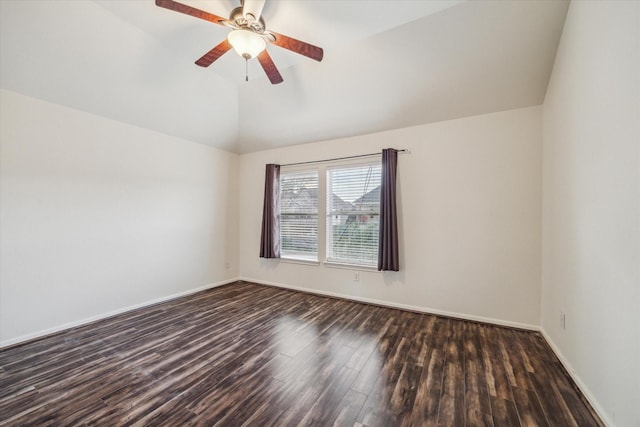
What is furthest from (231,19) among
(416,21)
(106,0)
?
(416,21)

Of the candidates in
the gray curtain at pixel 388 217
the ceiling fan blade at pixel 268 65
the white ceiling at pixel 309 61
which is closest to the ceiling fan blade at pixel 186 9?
the ceiling fan blade at pixel 268 65

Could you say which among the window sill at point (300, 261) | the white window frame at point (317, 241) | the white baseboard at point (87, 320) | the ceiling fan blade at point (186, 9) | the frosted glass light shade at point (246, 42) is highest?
the ceiling fan blade at point (186, 9)

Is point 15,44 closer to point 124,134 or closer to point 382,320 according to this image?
point 124,134

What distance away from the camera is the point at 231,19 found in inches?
74.9

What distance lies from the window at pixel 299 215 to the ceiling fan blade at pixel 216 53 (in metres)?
2.37

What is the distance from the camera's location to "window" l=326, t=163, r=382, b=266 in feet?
12.6

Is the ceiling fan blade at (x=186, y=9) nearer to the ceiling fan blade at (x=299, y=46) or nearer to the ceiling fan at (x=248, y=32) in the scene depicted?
the ceiling fan at (x=248, y=32)

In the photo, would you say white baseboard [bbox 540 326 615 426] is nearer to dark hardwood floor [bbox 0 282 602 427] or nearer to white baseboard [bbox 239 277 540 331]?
dark hardwood floor [bbox 0 282 602 427]

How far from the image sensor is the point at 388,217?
3.49 m

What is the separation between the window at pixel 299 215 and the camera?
439 centimetres

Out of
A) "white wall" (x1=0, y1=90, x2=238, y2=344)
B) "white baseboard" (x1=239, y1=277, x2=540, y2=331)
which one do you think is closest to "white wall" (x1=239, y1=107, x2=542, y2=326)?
"white baseboard" (x1=239, y1=277, x2=540, y2=331)

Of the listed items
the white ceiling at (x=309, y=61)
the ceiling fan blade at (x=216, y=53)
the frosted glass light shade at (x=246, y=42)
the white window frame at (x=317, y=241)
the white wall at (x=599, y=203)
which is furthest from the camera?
the white window frame at (x=317, y=241)

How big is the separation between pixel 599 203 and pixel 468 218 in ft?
4.93

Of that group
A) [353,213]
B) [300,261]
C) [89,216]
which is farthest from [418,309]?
[89,216]
